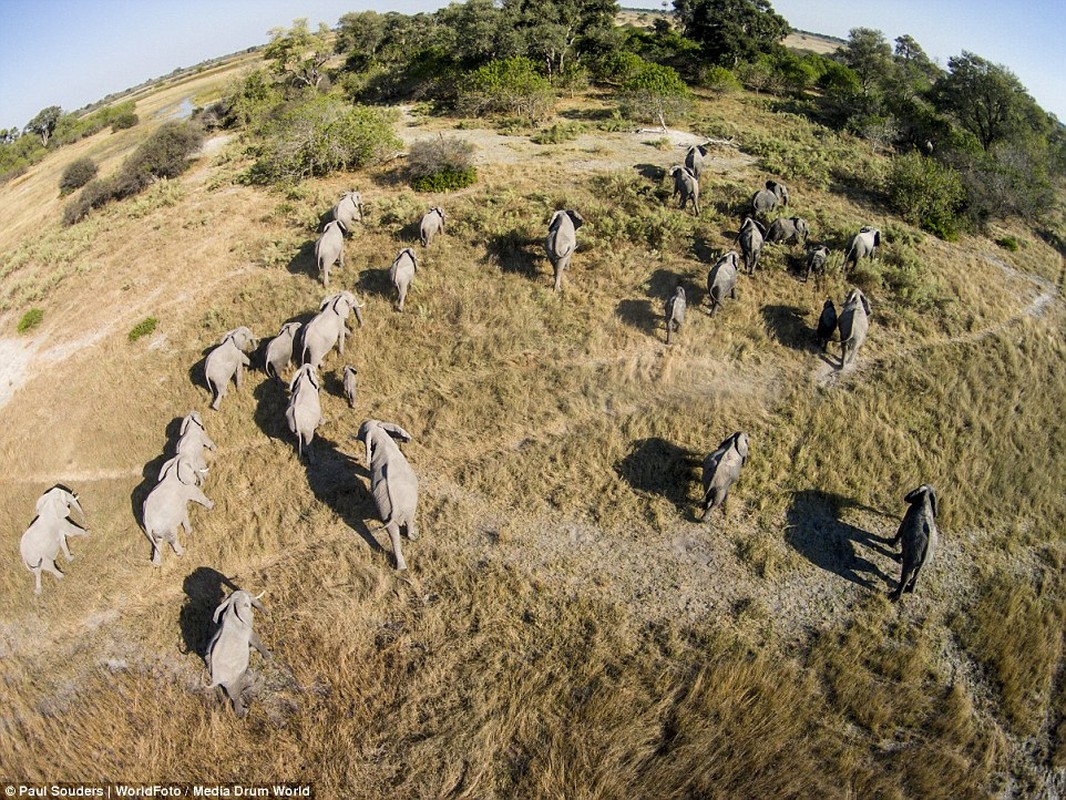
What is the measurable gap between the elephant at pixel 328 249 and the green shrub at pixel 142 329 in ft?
21.8

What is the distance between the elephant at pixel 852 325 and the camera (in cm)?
1700

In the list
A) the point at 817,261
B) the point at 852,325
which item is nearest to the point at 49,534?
the point at 852,325

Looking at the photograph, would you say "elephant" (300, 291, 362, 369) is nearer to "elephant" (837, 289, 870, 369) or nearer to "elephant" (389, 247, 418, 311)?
"elephant" (389, 247, 418, 311)

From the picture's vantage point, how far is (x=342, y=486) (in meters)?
15.2

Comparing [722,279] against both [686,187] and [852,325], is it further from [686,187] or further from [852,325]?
[686,187]

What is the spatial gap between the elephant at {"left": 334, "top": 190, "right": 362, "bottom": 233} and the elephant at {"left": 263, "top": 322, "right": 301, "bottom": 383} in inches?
293

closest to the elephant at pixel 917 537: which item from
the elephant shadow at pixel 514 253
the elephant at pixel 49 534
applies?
the elephant shadow at pixel 514 253

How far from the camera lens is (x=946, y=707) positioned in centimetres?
1057

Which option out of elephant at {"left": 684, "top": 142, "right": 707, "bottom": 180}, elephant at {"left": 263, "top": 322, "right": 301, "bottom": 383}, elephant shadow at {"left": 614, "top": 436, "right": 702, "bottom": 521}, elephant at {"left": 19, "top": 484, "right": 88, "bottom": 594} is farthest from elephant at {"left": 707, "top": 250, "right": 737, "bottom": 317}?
elephant at {"left": 19, "top": 484, "right": 88, "bottom": 594}

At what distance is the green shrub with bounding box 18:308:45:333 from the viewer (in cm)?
2410

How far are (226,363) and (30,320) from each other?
14.0 meters

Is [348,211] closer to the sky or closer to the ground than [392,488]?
closer to the sky

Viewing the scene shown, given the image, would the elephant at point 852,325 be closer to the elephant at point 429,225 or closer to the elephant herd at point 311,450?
the elephant herd at point 311,450

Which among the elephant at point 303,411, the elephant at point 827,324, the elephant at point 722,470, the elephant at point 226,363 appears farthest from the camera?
the elephant at point 827,324
